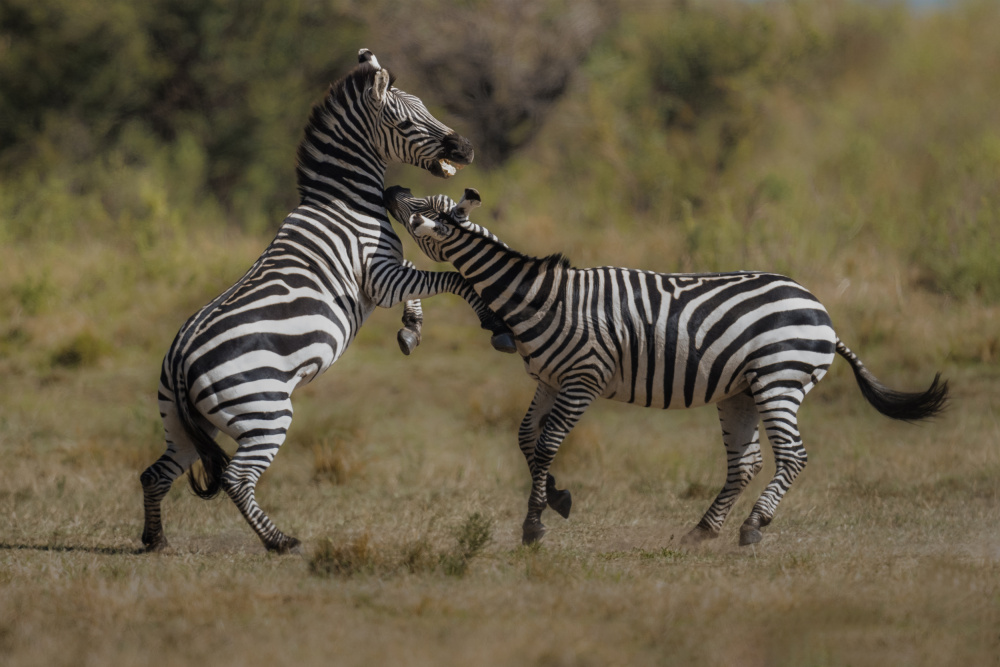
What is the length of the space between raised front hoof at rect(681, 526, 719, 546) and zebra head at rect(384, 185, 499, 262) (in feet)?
7.27

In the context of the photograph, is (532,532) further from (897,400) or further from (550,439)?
(897,400)

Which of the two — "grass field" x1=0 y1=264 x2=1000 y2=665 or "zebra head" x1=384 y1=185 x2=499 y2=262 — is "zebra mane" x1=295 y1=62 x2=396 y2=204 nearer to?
"zebra head" x1=384 y1=185 x2=499 y2=262

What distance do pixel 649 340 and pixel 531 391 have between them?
4492 mm

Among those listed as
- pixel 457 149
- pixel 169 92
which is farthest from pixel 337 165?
pixel 169 92

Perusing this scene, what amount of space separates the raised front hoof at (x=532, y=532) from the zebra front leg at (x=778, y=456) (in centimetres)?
122

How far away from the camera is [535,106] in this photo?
21.1m

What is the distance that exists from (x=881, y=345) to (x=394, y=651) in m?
8.88

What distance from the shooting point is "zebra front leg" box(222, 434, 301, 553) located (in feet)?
19.6

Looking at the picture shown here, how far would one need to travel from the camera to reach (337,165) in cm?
689

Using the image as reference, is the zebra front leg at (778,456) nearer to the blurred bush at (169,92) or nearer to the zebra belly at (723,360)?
the zebra belly at (723,360)

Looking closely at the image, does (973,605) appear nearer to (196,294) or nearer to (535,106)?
(196,294)

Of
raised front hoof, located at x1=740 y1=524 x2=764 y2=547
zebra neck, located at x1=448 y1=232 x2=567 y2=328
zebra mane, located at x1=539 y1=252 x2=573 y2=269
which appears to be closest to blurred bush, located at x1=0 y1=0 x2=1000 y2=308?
zebra mane, located at x1=539 y1=252 x2=573 y2=269

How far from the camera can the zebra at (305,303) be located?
6.00m

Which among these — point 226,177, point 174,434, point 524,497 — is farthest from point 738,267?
point 226,177
